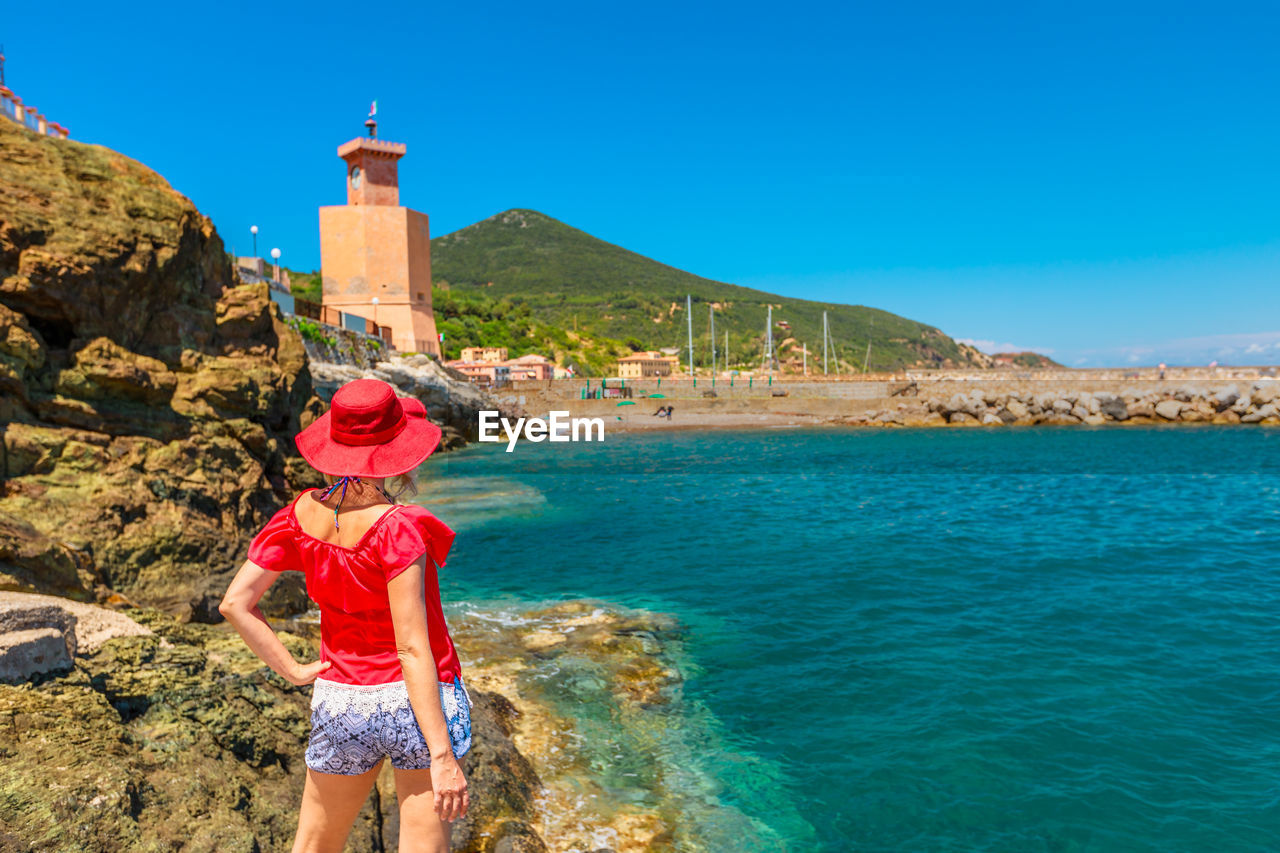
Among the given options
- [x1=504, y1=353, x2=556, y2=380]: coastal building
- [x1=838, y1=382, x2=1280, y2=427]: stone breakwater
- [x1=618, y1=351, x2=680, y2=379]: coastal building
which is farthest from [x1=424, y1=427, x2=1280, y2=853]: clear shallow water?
[x1=618, y1=351, x2=680, y2=379]: coastal building

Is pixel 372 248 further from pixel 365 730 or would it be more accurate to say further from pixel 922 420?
pixel 365 730

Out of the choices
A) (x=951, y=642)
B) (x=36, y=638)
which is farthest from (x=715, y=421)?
(x=36, y=638)

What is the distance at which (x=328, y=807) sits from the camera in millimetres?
2246

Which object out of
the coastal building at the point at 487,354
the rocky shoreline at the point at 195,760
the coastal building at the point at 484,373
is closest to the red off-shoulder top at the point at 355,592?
the rocky shoreline at the point at 195,760

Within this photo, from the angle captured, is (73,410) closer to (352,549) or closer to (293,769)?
(293,769)

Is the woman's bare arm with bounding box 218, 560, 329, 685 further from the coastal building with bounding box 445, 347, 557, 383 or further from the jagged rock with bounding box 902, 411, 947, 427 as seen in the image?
the jagged rock with bounding box 902, 411, 947, 427

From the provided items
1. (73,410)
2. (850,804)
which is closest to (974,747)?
(850,804)

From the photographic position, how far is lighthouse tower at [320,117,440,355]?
4344cm

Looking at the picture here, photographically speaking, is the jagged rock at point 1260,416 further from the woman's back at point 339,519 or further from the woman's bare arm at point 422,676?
the woman's back at point 339,519

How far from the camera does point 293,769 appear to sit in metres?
4.14

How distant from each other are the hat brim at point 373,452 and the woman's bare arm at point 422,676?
290 mm

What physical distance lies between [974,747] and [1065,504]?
15.6 metres

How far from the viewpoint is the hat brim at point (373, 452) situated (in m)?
2.12

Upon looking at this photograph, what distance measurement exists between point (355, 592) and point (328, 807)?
26.5 inches
